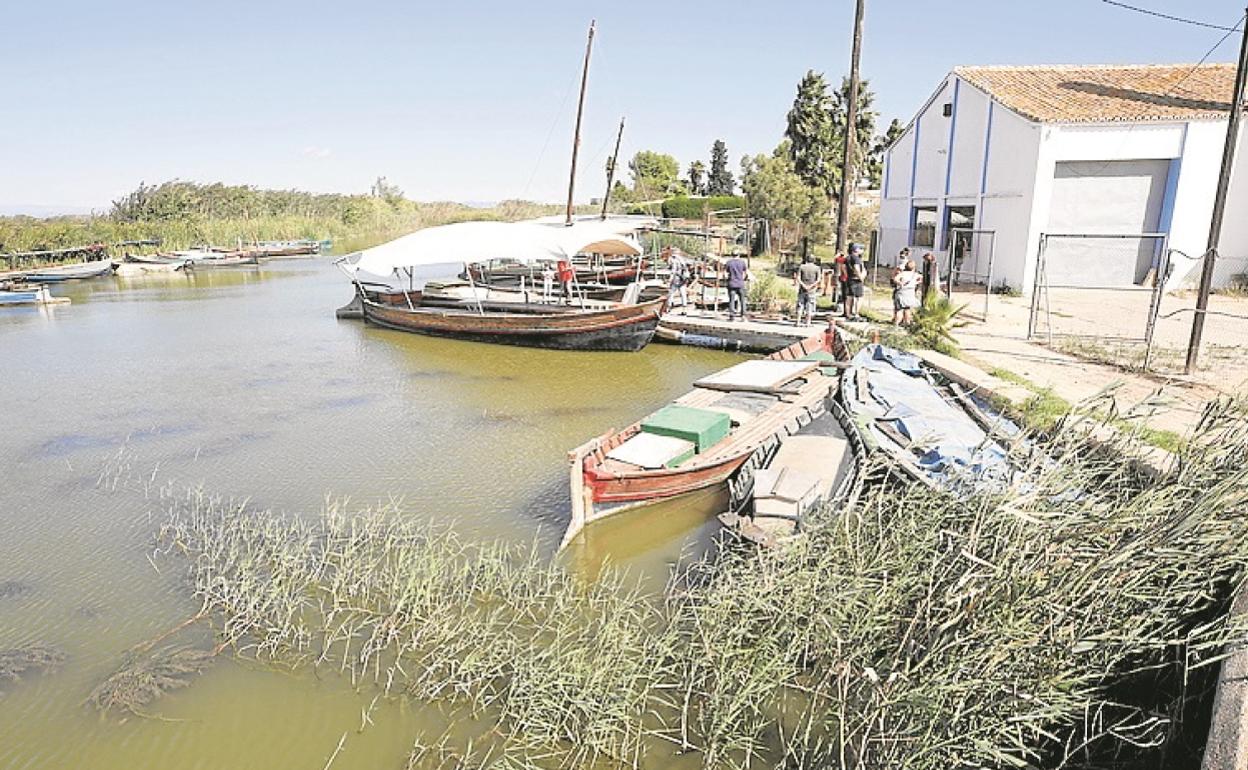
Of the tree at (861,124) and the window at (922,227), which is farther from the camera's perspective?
the tree at (861,124)

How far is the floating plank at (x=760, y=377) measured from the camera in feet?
33.2

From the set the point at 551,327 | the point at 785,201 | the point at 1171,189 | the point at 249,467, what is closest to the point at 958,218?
the point at 1171,189

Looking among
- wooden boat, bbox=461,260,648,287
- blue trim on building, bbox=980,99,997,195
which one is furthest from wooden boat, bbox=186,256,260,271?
blue trim on building, bbox=980,99,997,195

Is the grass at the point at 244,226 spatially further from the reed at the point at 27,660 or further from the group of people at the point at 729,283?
the reed at the point at 27,660

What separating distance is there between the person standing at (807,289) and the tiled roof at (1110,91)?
26.5 feet

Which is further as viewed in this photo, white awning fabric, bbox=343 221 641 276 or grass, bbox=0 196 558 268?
grass, bbox=0 196 558 268

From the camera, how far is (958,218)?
2300cm

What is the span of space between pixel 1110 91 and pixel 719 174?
54.8 m

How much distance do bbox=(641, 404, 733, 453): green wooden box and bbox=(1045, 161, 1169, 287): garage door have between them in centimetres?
1482

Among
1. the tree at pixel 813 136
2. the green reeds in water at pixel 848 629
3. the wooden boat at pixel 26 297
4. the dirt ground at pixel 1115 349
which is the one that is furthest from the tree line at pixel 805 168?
the wooden boat at pixel 26 297

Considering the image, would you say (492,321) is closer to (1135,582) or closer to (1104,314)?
(1104,314)

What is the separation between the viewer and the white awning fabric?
17.0 m

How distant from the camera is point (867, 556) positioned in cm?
481

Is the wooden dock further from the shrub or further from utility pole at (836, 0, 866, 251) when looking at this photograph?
the shrub
